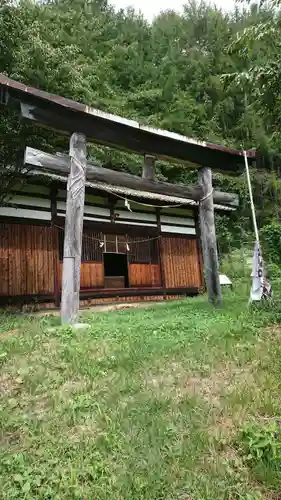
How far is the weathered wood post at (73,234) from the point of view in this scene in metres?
6.26

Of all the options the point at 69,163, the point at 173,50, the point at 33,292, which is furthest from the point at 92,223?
the point at 173,50

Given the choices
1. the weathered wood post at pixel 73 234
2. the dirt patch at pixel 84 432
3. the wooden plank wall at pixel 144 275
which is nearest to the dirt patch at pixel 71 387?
the dirt patch at pixel 84 432

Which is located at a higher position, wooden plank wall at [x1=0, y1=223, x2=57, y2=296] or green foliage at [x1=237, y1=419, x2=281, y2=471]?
wooden plank wall at [x1=0, y1=223, x2=57, y2=296]

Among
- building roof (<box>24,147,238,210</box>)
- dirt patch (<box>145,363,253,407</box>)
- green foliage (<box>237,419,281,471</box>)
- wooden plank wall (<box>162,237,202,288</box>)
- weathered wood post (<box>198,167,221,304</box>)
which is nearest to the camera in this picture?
green foliage (<box>237,419,281,471</box>)

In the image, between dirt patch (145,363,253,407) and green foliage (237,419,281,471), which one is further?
dirt patch (145,363,253,407)

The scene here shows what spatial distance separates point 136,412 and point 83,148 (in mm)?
4831

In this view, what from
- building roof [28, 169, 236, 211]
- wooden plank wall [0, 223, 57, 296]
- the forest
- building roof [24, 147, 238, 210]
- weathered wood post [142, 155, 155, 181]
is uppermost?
the forest

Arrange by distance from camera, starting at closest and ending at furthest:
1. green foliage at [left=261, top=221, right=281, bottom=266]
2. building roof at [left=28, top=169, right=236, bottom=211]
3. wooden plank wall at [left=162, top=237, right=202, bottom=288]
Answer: building roof at [left=28, top=169, right=236, bottom=211] < wooden plank wall at [left=162, top=237, right=202, bottom=288] < green foliage at [left=261, top=221, right=281, bottom=266]

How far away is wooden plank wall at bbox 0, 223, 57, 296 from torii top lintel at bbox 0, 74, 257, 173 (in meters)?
3.99

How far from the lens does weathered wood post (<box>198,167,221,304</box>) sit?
8.31 metres

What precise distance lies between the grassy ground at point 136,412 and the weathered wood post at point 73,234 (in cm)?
80

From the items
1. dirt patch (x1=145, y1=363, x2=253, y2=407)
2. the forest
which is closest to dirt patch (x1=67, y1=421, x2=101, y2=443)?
dirt patch (x1=145, y1=363, x2=253, y2=407)

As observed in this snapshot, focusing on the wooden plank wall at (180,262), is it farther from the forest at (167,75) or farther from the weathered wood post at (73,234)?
the weathered wood post at (73,234)

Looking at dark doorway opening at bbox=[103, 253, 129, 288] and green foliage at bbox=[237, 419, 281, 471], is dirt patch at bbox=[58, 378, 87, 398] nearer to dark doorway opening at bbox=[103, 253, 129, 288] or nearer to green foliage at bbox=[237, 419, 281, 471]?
green foliage at bbox=[237, 419, 281, 471]
